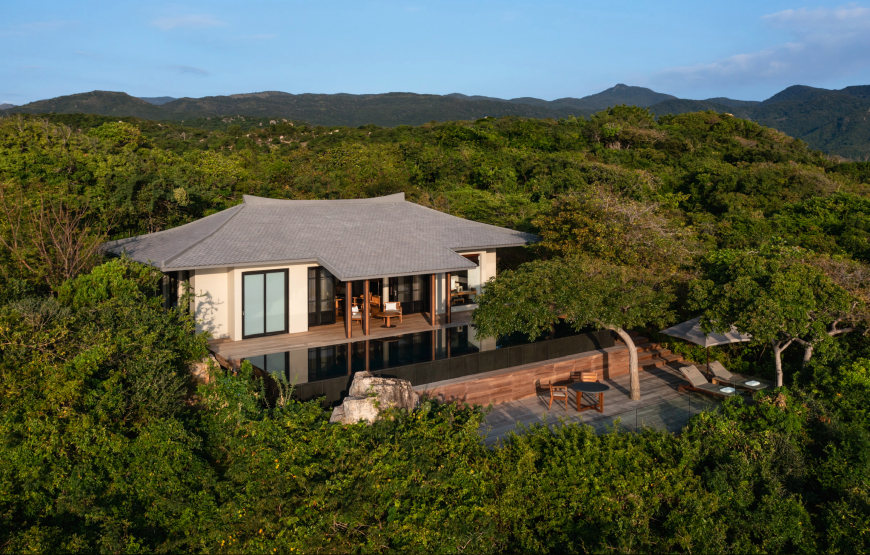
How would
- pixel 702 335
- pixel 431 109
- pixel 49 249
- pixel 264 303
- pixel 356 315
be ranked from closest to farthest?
pixel 702 335 < pixel 49 249 < pixel 264 303 < pixel 356 315 < pixel 431 109

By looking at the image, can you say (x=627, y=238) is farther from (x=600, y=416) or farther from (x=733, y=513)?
(x=733, y=513)

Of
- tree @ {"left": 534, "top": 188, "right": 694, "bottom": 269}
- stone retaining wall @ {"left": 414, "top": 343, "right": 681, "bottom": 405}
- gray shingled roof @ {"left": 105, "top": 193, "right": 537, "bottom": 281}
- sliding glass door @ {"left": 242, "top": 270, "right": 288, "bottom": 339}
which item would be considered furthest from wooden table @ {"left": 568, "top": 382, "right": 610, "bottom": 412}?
sliding glass door @ {"left": 242, "top": 270, "right": 288, "bottom": 339}

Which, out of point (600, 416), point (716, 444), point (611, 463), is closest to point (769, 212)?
point (600, 416)

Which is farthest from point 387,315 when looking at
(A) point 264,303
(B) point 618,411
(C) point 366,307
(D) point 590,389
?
(B) point 618,411

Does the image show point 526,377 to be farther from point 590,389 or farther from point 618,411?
point 618,411

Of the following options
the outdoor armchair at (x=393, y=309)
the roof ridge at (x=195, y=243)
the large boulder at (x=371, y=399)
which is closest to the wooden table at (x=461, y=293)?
the outdoor armchair at (x=393, y=309)
